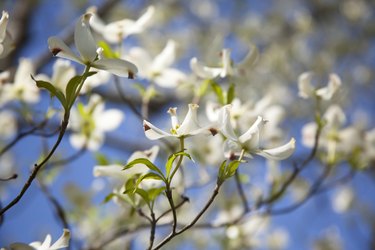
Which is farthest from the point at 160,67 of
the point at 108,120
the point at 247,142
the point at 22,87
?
the point at 247,142

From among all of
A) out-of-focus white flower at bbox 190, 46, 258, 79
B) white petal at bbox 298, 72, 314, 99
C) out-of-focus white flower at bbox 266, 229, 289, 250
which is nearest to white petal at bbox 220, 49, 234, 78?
out-of-focus white flower at bbox 190, 46, 258, 79

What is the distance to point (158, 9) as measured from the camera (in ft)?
10.3

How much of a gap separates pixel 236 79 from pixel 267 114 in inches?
9.9

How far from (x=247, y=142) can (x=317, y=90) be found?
0.97 feet

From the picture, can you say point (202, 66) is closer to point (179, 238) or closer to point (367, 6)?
point (179, 238)

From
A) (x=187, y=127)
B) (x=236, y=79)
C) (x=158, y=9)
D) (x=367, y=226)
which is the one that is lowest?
(x=367, y=226)

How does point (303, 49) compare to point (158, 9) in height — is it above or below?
below

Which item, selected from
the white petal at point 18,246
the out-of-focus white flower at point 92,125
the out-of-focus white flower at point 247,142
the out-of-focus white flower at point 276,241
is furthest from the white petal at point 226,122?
the out-of-focus white flower at point 276,241

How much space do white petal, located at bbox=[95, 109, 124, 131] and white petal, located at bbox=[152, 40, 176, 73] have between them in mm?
122

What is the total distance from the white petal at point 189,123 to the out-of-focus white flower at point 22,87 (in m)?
0.38

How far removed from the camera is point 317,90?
815 millimetres

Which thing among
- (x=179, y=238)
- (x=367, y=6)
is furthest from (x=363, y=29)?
(x=179, y=238)

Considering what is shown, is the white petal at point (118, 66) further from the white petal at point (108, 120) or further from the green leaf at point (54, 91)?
the white petal at point (108, 120)

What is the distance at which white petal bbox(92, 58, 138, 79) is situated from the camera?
53 cm
